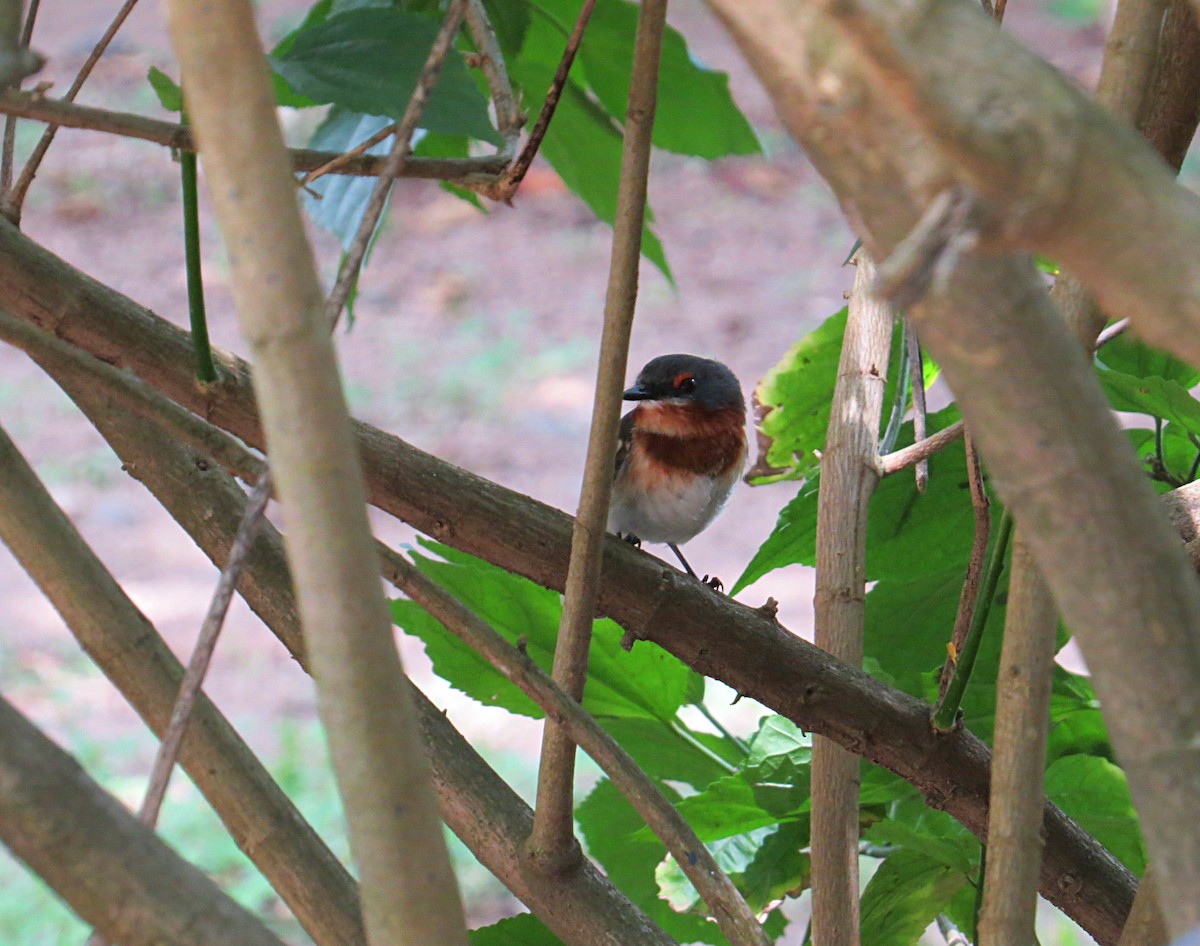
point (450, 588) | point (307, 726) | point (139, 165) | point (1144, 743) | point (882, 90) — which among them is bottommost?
point (1144, 743)

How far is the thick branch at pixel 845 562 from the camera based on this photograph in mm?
776

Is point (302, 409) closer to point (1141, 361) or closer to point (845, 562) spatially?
point (845, 562)

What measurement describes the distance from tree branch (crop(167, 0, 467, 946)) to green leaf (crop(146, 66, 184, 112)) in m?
0.38

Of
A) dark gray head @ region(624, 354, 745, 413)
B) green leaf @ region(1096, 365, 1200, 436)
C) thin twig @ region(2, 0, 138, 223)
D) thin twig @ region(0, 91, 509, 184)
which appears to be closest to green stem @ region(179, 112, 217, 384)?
thin twig @ region(0, 91, 509, 184)

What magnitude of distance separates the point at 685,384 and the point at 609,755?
1.54 m

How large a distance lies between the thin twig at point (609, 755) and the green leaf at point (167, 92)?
11.7 inches

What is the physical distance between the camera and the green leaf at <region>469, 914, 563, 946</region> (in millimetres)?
806

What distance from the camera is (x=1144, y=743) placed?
33cm

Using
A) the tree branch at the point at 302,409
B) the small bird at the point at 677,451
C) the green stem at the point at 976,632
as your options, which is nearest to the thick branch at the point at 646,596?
the green stem at the point at 976,632

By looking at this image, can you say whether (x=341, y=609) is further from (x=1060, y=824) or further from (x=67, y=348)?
(x=1060, y=824)

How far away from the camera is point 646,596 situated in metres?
0.84

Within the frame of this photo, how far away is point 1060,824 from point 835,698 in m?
0.15

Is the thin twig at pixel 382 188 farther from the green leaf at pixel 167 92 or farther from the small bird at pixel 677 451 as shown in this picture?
the small bird at pixel 677 451

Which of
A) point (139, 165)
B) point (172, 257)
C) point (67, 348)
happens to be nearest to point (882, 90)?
point (67, 348)
